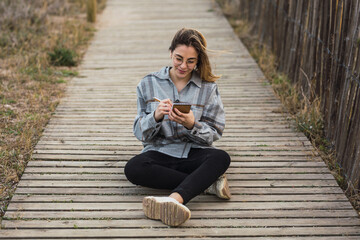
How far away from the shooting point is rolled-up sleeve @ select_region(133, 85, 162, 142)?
3.30m

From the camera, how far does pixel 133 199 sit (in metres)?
3.34

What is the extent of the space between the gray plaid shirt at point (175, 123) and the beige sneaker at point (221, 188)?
0.94ft

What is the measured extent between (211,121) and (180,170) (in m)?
0.42

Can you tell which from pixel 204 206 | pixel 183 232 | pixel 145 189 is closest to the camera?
pixel 183 232

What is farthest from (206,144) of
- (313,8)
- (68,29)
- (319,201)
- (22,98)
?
(68,29)

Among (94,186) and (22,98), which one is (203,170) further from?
(22,98)

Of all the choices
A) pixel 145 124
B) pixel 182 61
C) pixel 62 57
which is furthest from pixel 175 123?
pixel 62 57

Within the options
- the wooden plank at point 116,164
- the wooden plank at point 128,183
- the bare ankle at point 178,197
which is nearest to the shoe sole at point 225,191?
the wooden plank at point 128,183

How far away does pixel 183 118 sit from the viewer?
3164 mm

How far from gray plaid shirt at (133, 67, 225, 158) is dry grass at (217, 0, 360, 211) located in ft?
3.35

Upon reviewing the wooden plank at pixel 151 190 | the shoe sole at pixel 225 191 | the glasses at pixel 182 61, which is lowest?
the wooden plank at pixel 151 190

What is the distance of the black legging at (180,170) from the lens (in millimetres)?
3174

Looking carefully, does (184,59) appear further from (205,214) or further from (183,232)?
(183,232)

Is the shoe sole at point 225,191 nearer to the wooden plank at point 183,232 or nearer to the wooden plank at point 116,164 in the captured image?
the wooden plank at point 183,232
